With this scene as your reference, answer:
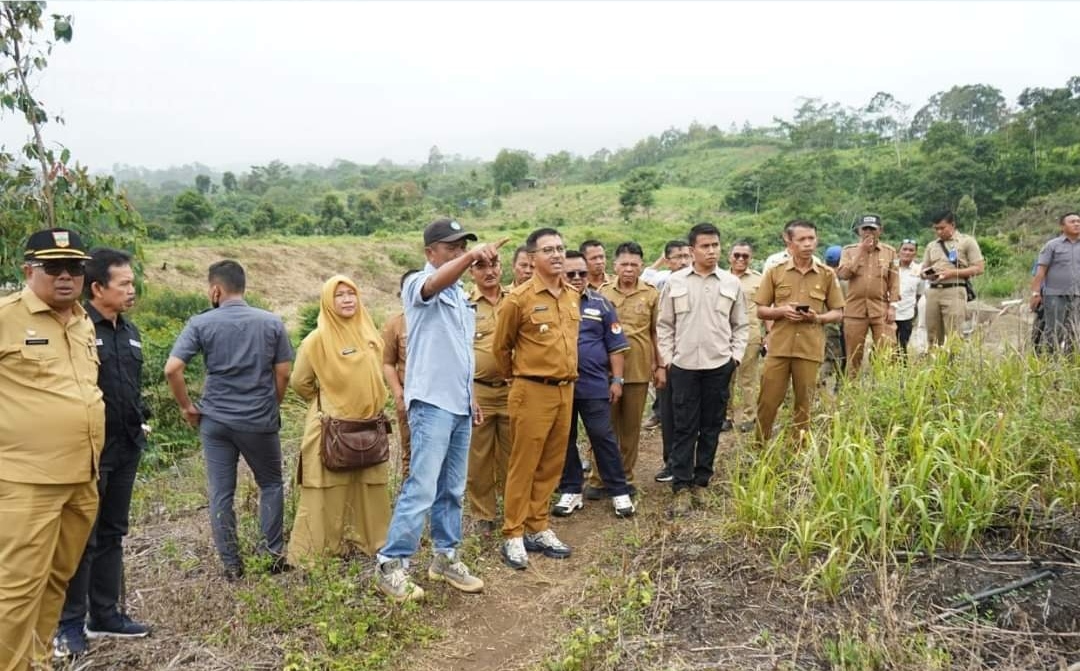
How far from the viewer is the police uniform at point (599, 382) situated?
4.50m

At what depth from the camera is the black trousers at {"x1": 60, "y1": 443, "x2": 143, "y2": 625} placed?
3.20 m

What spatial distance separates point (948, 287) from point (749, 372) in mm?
2255

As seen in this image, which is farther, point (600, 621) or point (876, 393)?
point (876, 393)

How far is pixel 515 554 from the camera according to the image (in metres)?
3.89

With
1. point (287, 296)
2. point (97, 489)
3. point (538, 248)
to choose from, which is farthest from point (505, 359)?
point (287, 296)

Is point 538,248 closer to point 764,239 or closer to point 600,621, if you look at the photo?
point 600,621

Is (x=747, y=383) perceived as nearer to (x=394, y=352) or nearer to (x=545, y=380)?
(x=545, y=380)

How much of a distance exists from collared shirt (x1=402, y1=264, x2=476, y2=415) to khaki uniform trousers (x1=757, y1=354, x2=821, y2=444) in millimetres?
2347

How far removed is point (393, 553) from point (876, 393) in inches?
116

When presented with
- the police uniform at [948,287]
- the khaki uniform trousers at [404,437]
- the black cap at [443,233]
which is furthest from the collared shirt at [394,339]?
the police uniform at [948,287]

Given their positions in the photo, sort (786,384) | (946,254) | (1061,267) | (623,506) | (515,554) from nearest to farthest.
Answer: (515,554) < (623,506) < (786,384) < (1061,267) < (946,254)

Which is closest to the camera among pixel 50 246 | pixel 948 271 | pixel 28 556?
pixel 28 556

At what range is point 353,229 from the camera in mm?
33344

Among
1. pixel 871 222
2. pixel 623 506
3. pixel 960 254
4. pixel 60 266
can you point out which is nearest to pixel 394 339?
pixel 623 506
